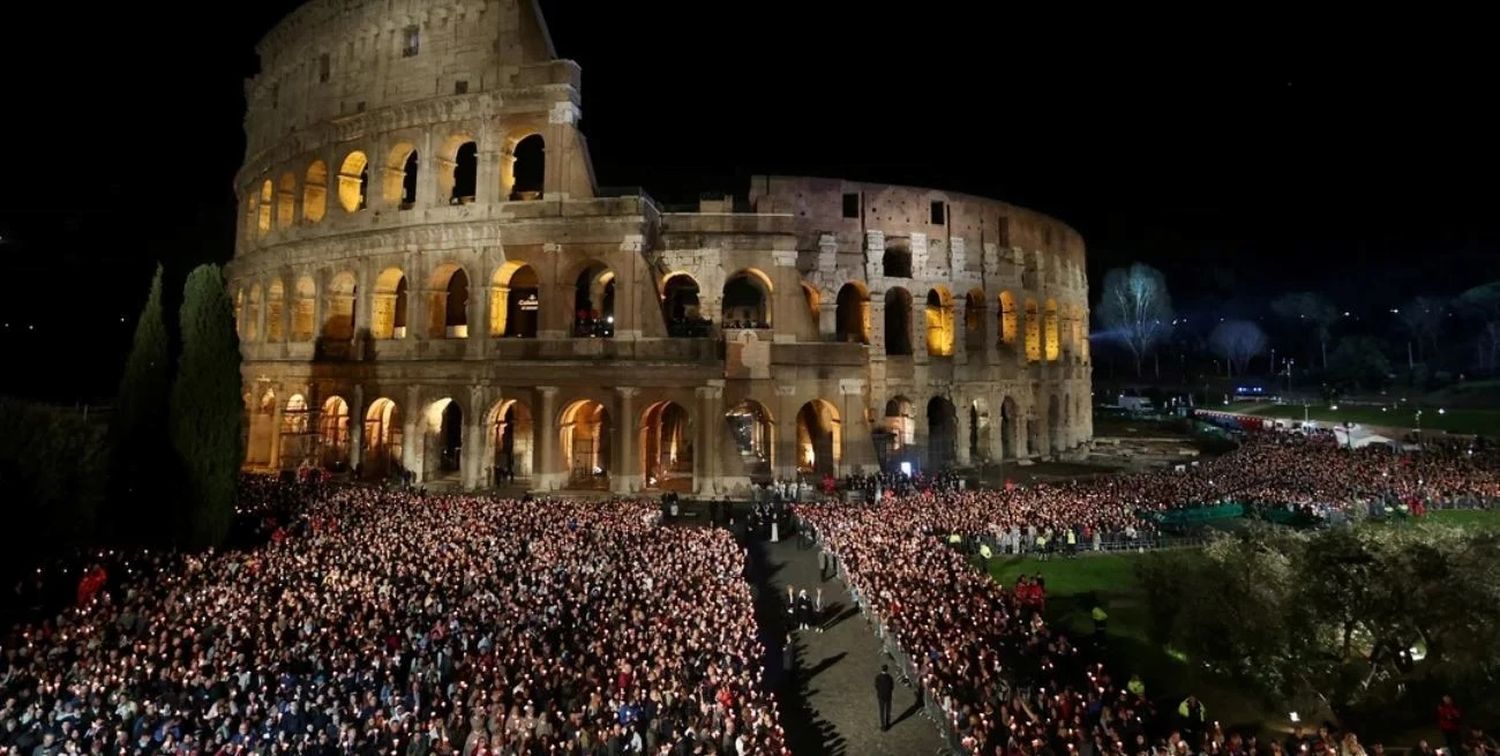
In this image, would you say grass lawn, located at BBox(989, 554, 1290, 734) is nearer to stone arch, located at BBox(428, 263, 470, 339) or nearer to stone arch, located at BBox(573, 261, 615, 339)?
stone arch, located at BBox(573, 261, 615, 339)

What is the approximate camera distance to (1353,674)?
14.9 meters

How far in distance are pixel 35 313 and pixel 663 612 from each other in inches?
2456

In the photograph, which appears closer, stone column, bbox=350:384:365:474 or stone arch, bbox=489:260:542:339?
stone arch, bbox=489:260:542:339

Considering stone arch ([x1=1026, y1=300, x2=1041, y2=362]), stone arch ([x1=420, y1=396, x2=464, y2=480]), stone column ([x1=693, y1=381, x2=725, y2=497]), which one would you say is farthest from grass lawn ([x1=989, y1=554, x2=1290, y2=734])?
stone arch ([x1=1026, y1=300, x2=1041, y2=362])

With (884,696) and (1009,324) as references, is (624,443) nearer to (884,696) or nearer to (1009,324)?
(884,696)

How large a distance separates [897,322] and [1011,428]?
28.4 feet

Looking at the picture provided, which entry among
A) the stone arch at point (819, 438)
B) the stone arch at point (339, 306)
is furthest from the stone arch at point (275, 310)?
the stone arch at point (819, 438)

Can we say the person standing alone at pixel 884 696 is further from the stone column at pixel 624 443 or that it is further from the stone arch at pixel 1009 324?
the stone arch at pixel 1009 324

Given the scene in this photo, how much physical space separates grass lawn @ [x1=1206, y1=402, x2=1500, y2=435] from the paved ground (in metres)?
55.8

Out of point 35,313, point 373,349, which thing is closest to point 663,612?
point 373,349

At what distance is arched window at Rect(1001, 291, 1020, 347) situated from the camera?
42.9 metres

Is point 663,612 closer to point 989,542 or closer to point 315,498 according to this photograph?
point 989,542

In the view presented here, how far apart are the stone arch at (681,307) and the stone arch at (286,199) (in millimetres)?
17954

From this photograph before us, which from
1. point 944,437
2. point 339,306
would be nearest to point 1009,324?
point 944,437
